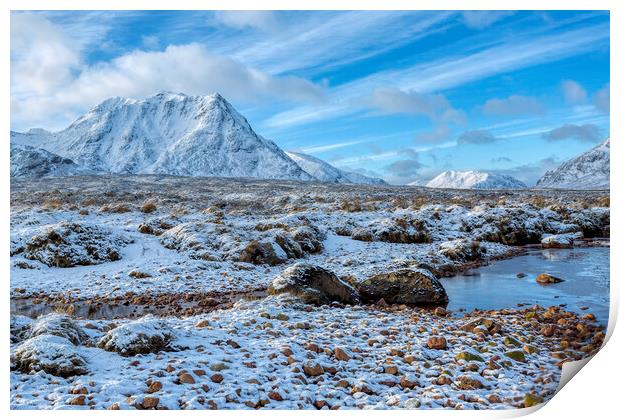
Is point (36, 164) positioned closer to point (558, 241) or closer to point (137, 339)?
point (558, 241)

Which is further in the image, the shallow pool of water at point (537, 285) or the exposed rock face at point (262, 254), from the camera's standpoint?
the exposed rock face at point (262, 254)

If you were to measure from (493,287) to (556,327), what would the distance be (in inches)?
241

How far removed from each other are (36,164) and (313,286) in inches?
4918

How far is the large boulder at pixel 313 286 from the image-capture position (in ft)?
44.1

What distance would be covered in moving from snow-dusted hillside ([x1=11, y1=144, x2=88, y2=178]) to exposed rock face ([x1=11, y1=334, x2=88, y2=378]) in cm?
11093

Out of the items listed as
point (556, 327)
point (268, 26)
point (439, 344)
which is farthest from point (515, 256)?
point (268, 26)

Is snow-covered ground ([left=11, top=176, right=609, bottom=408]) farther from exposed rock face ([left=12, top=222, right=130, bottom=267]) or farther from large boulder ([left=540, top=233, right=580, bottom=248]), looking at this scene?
large boulder ([left=540, top=233, right=580, bottom=248])

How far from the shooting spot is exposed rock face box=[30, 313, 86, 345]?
8.45 metres

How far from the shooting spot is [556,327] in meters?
11.0

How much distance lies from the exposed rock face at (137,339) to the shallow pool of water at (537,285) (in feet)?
29.5

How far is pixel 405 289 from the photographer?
48.0ft

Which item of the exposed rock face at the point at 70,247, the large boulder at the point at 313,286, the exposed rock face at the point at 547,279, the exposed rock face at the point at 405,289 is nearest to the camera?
the large boulder at the point at 313,286

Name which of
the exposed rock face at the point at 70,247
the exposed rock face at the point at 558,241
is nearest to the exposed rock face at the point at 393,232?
the exposed rock face at the point at 558,241
